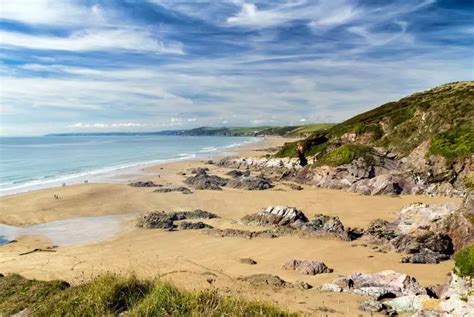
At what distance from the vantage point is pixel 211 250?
76.2 ft

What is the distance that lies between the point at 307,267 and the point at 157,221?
13.4m

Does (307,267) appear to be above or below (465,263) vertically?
below

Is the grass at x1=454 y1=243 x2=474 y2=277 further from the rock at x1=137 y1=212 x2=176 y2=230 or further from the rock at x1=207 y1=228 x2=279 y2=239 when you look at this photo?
the rock at x1=137 y1=212 x2=176 y2=230

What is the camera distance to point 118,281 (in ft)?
35.1

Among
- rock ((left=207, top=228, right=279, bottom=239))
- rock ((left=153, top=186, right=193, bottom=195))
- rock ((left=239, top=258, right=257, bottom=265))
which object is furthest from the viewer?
rock ((left=153, top=186, right=193, bottom=195))

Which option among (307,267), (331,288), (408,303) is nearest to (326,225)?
(307,267)

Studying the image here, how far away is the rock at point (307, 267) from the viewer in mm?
18859

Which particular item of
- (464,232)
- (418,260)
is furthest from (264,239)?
(464,232)

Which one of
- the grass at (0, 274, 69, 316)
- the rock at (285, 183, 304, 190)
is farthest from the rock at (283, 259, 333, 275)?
the rock at (285, 183, 304, 190)

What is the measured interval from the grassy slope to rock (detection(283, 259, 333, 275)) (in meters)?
27.2

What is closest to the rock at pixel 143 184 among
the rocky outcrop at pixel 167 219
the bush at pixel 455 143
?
the rocky outcrop at pixel 167 219

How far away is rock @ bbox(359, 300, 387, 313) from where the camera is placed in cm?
1384

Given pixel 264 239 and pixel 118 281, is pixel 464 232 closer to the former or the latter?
pixel 264 239

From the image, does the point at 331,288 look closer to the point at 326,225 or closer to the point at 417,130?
the point at 326,225
